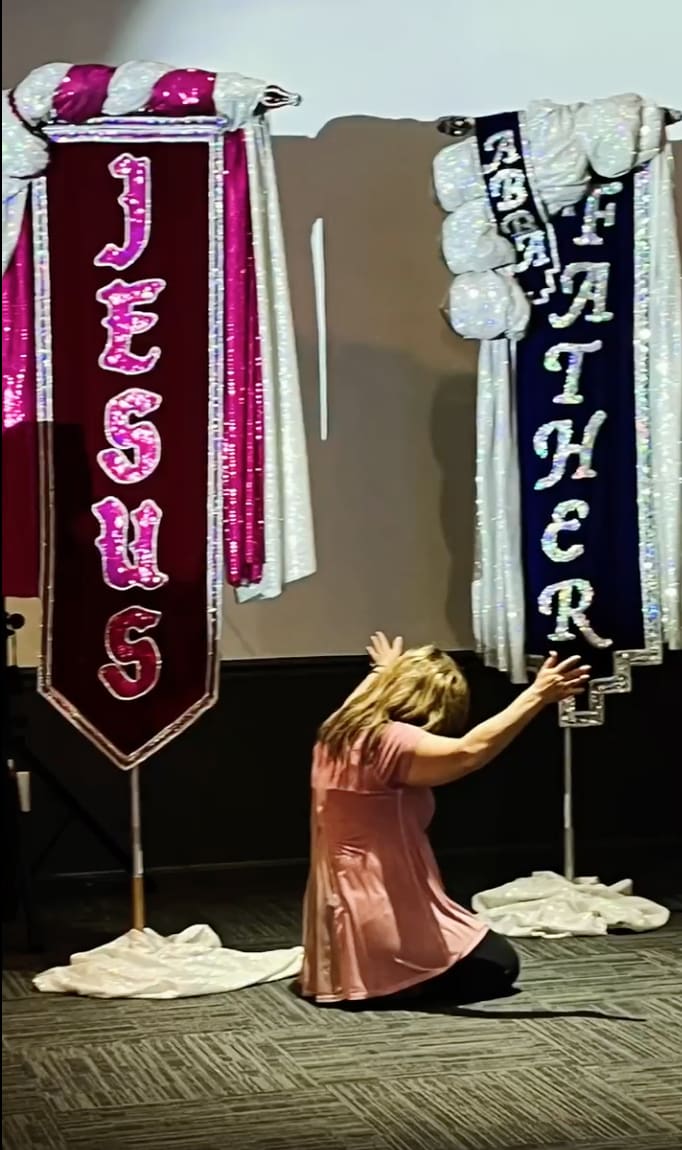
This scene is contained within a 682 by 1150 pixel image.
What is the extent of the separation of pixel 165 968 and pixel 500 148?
7.25 feet

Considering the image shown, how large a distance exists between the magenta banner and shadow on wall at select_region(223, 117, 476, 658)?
1167 mm

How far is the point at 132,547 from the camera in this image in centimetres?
387

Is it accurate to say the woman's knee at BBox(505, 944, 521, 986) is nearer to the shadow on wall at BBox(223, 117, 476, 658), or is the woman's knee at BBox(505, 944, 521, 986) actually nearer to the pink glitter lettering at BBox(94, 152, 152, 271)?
the shadow on wall at BBox(223, 117, 476, 658)

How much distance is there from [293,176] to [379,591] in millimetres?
1290

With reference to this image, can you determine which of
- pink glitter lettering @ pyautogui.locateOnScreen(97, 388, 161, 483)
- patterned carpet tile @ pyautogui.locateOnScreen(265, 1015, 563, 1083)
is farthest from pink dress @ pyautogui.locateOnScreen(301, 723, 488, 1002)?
pink glitter lettering @ pyautogui.locateOnScreen(97, 388, 161, 483)

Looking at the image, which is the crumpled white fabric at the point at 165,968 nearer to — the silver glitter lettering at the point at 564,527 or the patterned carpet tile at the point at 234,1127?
the patterned carpet tile at the point at 234,1127

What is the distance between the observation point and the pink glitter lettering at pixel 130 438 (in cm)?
387

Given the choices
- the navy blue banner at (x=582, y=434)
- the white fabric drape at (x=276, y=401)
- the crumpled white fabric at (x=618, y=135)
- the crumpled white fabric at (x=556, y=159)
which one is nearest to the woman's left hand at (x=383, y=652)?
the white fabric drape at (x=276, y=401)

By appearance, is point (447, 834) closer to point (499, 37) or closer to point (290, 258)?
point (290, 258)

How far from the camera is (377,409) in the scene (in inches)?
202

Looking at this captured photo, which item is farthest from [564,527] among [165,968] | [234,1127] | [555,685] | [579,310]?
[234,1127]

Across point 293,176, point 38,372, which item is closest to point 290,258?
point 293,176

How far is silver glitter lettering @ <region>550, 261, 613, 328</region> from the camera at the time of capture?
14.0 ft

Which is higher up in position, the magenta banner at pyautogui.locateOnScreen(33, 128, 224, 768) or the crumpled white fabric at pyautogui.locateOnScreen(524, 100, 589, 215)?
the crumpled white fabric at pyautogui.locateOnScreen(524, 100, 589, 215)
